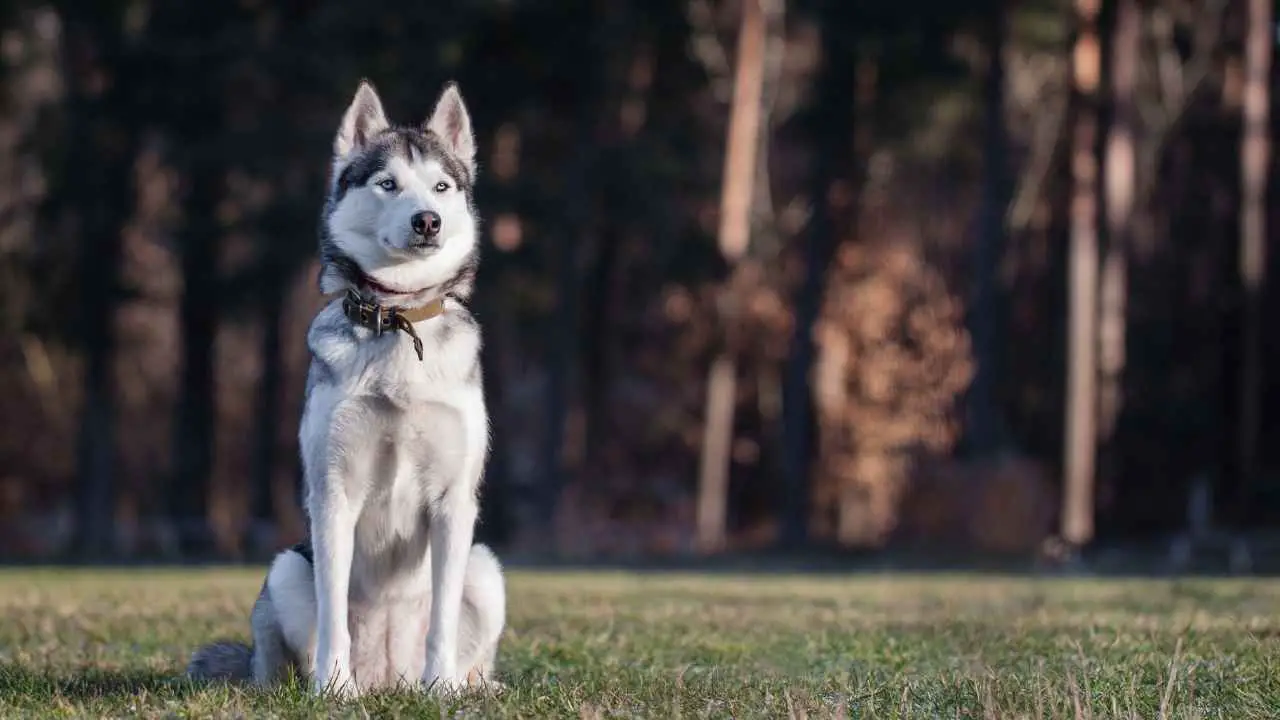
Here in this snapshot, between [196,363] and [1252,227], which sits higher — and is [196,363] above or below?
below

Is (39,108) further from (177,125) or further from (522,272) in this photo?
(522,272)

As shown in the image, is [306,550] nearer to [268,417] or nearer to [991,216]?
[991,216]

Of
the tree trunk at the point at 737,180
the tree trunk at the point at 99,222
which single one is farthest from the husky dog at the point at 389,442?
the tree trunk at the point at 737,180

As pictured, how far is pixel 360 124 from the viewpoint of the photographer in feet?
27.0

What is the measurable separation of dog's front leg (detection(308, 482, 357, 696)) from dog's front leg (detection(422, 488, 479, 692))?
34 cm

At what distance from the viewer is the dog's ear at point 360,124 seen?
8.20 meters

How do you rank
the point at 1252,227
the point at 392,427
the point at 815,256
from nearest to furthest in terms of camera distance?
the point at 392,427 → the point at 815,256 → the point at 1252,227

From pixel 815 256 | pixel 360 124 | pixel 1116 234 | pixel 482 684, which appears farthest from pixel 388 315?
pixel 1116 234

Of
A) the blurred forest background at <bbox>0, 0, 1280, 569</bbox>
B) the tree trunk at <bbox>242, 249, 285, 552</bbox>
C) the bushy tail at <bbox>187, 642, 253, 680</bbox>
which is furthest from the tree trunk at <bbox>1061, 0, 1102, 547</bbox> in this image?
the bushy tail at <bbox>187, 642, 253, 680</bbox>

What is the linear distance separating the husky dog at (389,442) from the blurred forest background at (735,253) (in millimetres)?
19887

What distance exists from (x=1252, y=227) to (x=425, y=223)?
30.8 m

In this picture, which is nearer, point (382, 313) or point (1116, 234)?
point (382, 313)

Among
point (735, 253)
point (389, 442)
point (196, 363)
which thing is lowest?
point (389, 442)

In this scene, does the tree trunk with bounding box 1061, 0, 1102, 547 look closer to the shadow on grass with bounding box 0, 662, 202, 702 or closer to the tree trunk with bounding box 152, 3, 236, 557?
the tree trunk with bounding box 152, 3, 236, 557
